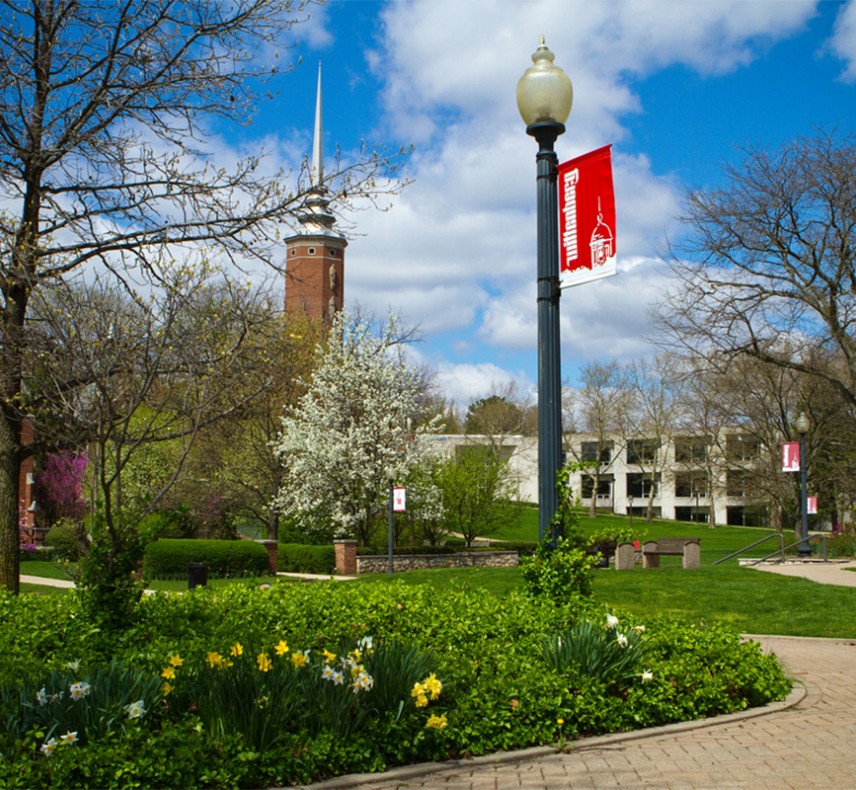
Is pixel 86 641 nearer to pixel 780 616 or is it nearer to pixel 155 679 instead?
pixel 155 679

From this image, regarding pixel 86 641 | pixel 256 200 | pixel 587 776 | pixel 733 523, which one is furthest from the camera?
pixel 733 523

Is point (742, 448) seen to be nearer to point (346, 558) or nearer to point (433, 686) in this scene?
point (346, 558)

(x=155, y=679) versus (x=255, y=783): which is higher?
(x=155, y=679)

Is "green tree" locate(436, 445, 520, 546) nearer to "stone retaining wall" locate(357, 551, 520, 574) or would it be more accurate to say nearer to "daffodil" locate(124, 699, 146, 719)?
"stone retaining wall" locate(357, 551, 520, 574)

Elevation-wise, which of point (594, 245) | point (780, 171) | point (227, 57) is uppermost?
point (780, 171)

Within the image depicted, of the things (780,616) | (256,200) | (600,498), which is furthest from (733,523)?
(256,200)

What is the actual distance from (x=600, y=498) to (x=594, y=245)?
280ft

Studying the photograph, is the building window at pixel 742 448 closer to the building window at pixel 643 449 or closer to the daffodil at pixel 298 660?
the building window at pixel 643 449

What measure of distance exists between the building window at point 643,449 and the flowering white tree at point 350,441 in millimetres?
37378

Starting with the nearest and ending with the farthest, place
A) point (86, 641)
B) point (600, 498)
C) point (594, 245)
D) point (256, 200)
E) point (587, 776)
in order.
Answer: point (587, 776) < point (594, 245) < point (86, 641) < point (256, 200) < point (600, 498)

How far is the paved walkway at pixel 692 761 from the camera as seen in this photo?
546cm

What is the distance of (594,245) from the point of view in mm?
7156

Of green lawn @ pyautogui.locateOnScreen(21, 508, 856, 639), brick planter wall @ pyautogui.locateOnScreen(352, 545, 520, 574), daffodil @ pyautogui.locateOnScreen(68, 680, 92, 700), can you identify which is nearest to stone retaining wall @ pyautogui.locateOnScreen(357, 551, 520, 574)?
brick planter wall @ pyautogui.locateOnScreen(352, 545, 520, 574)

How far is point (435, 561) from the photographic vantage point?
100 feet
